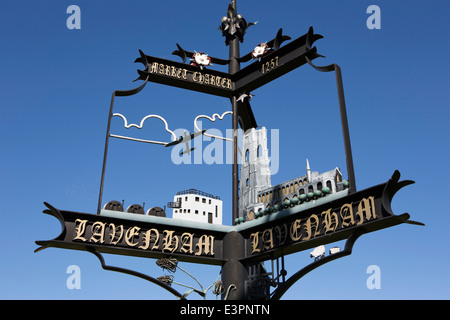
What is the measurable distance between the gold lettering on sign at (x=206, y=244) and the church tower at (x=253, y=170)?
1119 mm

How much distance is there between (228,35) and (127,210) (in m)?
6.46

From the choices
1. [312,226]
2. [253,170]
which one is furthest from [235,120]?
[312,226]

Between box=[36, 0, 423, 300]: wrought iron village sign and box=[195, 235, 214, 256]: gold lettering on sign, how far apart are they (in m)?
0.02

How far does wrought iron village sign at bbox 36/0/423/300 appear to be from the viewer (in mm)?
8688

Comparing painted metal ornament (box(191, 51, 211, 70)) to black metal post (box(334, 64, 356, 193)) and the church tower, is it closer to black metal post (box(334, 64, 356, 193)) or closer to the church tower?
the church tower

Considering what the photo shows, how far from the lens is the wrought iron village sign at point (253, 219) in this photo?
342 inches

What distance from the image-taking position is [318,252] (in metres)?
9.09

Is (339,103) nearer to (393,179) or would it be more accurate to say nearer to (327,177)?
(327,177)

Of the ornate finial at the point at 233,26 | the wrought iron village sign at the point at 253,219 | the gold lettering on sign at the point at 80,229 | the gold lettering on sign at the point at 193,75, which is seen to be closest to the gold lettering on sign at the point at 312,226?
the wrought iron village sign at the point at 253,219

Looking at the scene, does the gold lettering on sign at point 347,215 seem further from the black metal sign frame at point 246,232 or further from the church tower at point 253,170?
the church tower at point 253,170

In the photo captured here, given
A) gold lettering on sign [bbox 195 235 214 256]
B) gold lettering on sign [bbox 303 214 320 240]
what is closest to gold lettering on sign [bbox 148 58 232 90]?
gold lettering on sign [bbox 195 235 214 256]

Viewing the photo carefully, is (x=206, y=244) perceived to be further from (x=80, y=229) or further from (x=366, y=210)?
(x=366, y=210)

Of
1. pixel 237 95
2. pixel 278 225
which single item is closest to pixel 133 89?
pixel 237 95
